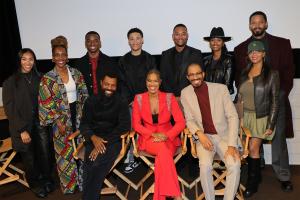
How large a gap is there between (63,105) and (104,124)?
0.49m

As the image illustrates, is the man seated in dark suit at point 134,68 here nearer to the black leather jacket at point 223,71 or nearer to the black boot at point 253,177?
the black leather jacket at point 223,71

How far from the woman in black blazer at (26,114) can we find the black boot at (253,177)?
222 cm

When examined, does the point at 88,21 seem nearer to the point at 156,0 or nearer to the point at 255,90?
the point at 156,0

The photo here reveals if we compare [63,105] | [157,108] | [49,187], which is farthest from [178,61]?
[49,187]

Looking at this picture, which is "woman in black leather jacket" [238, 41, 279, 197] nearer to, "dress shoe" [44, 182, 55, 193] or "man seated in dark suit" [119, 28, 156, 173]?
"man seated in dark suit" [119, 28, 156, 173]

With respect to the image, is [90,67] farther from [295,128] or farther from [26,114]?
[295,128]

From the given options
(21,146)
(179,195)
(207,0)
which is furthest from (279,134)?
(21,146)

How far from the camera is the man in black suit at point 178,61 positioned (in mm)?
3947

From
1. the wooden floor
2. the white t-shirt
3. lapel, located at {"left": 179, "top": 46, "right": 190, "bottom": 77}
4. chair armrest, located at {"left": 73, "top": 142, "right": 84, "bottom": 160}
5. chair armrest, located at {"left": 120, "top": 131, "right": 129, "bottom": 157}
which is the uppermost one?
lapel, located at {"left": 179, "top": 46, "right": 190, "bottom": 77}

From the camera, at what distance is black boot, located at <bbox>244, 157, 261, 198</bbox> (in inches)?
142

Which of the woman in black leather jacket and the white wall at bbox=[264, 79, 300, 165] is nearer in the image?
the woman in black leather jacket

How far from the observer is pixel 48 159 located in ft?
12.9

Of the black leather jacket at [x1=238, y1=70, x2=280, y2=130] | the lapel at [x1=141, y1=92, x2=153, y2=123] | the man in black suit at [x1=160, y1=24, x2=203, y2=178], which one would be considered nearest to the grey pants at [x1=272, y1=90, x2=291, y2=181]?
the black leather jacket at [x1=238, y1=70, x2=280, y2=130]

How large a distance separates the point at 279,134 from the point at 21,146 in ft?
9.35
